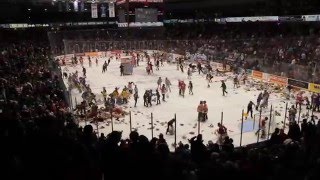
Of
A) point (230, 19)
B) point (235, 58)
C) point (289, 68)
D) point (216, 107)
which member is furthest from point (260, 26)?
point (216, 107)

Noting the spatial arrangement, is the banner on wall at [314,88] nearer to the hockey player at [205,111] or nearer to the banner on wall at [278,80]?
the banner on wall at [278,80]

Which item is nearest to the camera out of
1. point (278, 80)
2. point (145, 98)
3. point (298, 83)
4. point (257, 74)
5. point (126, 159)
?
point (126, 159)

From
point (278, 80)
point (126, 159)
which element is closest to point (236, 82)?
point (278, 80)

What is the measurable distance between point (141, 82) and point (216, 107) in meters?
10.2

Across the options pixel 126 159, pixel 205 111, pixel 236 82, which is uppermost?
pixel 126 159

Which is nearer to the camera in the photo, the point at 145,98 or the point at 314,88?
the point at 145,98

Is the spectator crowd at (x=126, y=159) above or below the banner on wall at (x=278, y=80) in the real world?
above

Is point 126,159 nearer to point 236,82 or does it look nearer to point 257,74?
point 236,82

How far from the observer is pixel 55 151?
5477mm

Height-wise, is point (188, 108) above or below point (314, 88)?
below

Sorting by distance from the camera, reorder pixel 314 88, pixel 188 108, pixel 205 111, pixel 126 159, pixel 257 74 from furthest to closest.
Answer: pixel 257 74 < pixel 314 88 < pixel 188 108 < pixel 205 111 < pixel 126 159

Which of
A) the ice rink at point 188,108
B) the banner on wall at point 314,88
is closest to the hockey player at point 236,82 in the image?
the ice rink at point 188,108

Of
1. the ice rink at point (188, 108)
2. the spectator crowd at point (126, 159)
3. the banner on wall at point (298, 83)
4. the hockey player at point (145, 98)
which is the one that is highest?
the spectator crowd at point (126, 159)

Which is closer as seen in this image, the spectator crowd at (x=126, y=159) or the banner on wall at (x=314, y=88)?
the spectator crowd at (x=126, y=159)
